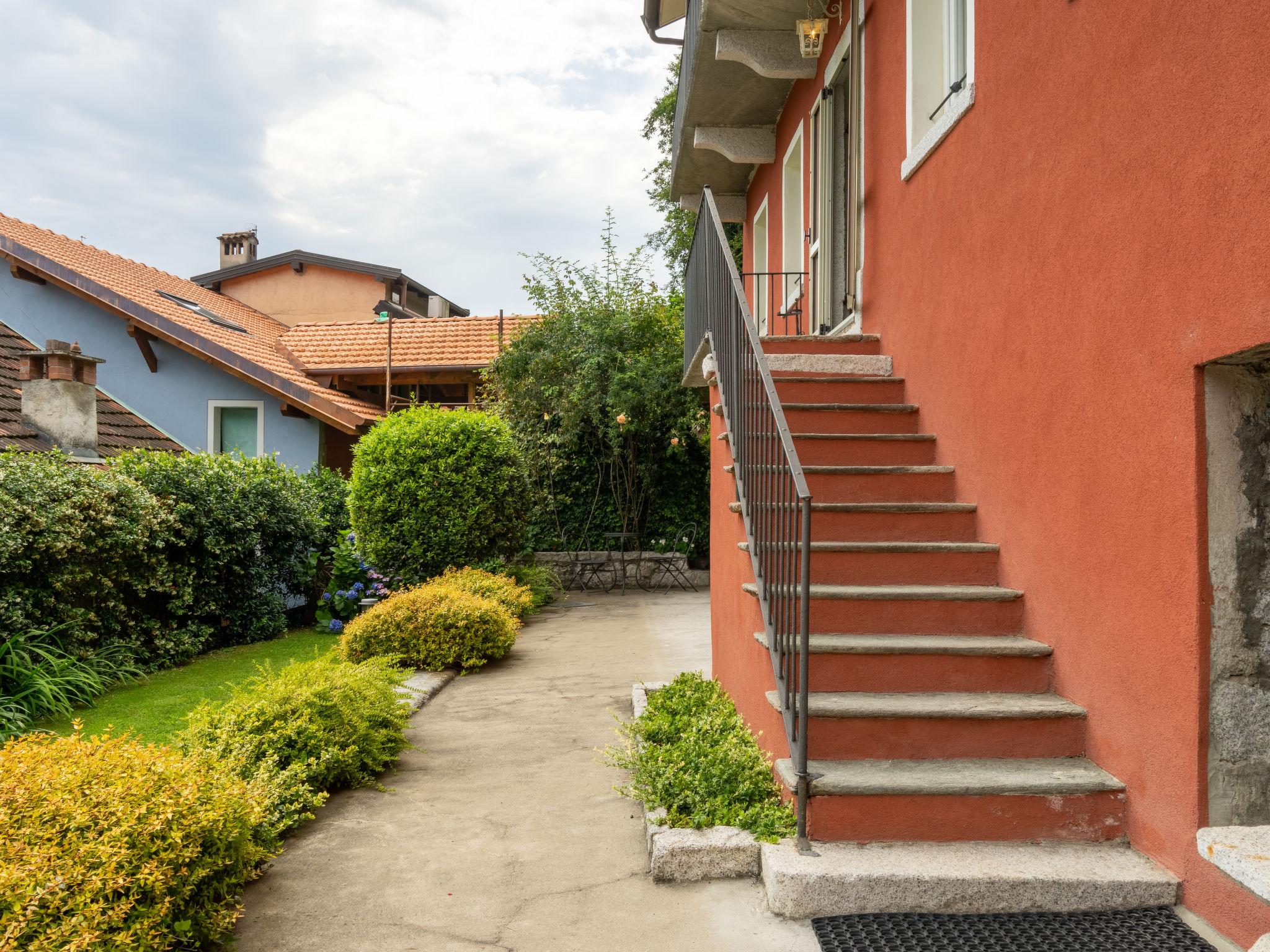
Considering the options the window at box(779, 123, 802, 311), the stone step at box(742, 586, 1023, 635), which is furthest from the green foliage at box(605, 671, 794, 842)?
the window at box(779, 123, 802, 311)

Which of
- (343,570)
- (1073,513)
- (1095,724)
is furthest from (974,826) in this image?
(343,570)

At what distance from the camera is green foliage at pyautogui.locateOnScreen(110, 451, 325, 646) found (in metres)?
7.59

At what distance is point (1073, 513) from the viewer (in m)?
3.11

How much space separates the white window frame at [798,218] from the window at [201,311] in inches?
481

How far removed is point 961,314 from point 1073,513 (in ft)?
4.53

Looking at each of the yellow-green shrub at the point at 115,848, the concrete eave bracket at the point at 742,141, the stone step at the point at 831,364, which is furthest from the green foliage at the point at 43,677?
the concrete eave bracket at the point at 742,141

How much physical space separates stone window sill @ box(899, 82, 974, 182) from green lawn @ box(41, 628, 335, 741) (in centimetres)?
444

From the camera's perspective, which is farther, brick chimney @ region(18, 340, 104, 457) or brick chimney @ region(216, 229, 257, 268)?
brick chimney @ region(216, 229, 257, 268)

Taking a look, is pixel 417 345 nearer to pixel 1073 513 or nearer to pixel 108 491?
pixel 108 491

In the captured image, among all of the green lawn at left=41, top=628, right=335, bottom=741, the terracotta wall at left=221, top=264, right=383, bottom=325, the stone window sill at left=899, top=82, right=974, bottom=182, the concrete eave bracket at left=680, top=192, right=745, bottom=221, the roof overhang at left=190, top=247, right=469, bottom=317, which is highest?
the roof overhang at left=190, top=247, right=469, bottom=317

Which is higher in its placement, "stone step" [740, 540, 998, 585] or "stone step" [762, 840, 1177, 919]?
"stone step" [740, 540, 998, 585]

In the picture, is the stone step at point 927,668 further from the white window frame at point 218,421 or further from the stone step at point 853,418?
the white window frame at point 218,421

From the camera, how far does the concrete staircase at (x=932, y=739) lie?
2605 mm

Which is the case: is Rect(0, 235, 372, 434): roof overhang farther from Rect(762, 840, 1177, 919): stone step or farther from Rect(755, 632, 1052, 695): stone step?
Rect(762, 840, 1177, 919): stone step
